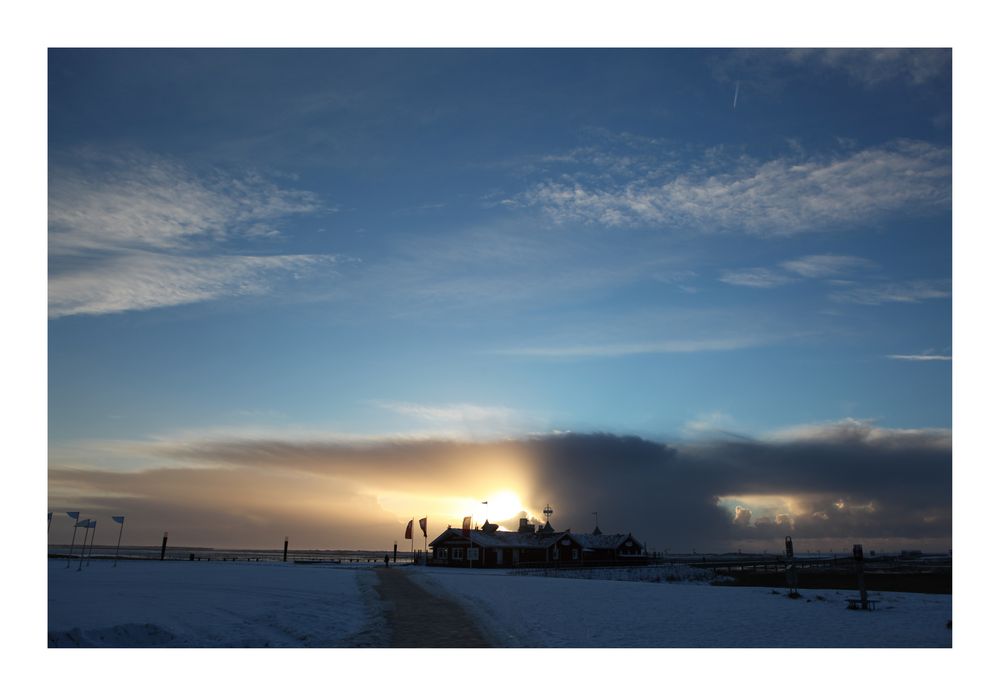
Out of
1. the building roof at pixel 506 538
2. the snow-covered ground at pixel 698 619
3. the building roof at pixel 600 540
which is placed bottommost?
the building roof at pixel 600 540

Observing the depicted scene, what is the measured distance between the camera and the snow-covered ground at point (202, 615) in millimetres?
16891

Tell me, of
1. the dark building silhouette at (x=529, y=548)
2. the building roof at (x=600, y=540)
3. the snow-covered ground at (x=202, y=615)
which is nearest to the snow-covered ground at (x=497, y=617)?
the snow-covered ground at (x=202, y=615)

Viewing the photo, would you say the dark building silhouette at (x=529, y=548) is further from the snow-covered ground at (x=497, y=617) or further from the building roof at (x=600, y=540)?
the snow-covered ground at (x=497, y=617)

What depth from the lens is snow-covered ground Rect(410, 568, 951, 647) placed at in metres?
19.6

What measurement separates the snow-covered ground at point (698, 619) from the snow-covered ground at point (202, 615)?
473 cm

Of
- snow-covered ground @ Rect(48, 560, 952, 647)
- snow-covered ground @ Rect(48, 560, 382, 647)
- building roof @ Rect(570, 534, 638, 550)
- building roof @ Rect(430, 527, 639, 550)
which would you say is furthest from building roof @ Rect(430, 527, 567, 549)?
snow-covered ground @ Rect(48, 560, 382, 647)

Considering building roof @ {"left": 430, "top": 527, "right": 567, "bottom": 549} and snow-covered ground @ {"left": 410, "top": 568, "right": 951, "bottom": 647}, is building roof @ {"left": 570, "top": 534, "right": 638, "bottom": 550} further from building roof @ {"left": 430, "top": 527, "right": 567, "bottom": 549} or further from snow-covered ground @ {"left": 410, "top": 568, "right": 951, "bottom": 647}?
snow-covered ground @ {"left": 410, "top": 568, "right": 951, "bottom": 647}

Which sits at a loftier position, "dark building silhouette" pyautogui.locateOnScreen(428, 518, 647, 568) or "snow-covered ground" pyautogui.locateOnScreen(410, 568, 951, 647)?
"snow-covered ground" pyautogui.locateOnScreen(410, 568, 951, 647)

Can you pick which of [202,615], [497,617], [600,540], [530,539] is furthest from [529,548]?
[202,615]

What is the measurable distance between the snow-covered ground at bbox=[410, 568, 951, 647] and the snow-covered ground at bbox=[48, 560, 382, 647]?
4.73 metres

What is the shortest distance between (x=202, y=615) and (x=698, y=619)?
56.1 ft

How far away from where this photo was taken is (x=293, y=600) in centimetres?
2664
